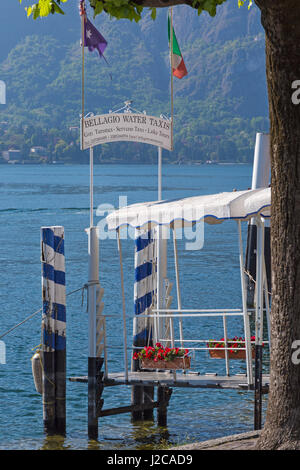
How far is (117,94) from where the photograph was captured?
169250 millimetres

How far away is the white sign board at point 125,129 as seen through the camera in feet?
46.0

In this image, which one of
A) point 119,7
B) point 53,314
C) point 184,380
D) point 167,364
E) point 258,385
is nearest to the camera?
point 119,7

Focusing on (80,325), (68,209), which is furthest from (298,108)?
(68,209)

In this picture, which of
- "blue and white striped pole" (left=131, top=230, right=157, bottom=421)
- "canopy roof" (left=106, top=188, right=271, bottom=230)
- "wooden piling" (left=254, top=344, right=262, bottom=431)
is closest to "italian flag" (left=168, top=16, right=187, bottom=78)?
"blue and white striped pole" (left=131, top=230, right=157, bottom=421)

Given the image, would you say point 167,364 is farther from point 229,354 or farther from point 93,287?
point 93,287

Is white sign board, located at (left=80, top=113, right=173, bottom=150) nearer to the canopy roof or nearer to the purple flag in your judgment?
the purple flag

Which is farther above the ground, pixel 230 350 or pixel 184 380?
pixel 230 350

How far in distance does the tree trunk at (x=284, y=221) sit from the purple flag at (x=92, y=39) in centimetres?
774

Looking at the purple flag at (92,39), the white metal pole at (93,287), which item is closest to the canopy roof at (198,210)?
the white metal pole at (93,287)

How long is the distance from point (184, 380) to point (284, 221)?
443cm

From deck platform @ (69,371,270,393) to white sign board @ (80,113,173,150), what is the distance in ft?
13.0

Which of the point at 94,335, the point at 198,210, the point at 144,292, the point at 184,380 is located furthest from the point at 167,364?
the point at 198,210

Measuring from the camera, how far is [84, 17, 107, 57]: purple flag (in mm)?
15281
